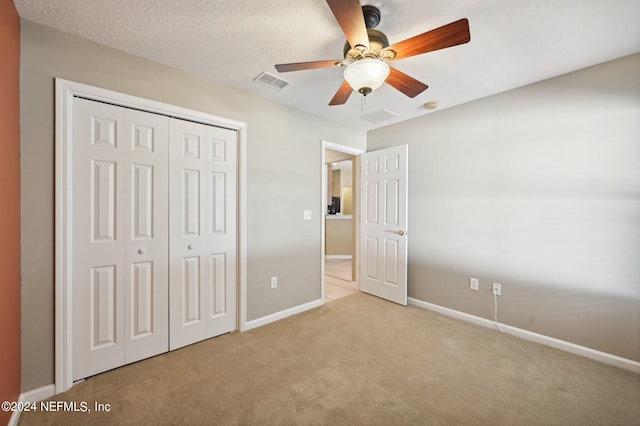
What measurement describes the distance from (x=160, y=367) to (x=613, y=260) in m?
3.78

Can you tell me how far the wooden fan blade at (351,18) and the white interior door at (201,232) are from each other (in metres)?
1.65

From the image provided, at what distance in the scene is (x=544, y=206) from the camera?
2.51 metres

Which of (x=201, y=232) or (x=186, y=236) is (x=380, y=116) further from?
(x=186, y=236)

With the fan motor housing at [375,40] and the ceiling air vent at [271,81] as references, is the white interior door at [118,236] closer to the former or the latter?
the ceiling air vent at [271,81]

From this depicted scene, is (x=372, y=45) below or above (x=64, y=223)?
above

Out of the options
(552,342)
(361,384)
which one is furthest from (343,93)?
(552,342)

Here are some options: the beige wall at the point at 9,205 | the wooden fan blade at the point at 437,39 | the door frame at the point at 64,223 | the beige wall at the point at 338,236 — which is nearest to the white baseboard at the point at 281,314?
the door frame at the point at 64,223

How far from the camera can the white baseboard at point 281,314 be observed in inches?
109

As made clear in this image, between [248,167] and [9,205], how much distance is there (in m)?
1.68

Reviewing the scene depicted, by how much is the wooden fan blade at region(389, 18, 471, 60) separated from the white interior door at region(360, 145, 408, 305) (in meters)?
1.99

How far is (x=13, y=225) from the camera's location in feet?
5.11

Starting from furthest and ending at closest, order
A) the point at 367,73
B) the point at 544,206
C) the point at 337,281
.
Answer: the point at 337,281 < the point at 544,206 < the point at 367,73

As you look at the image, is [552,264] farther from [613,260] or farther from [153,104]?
[153,104]

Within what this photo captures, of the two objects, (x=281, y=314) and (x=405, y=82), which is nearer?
(x=405, y=82)
